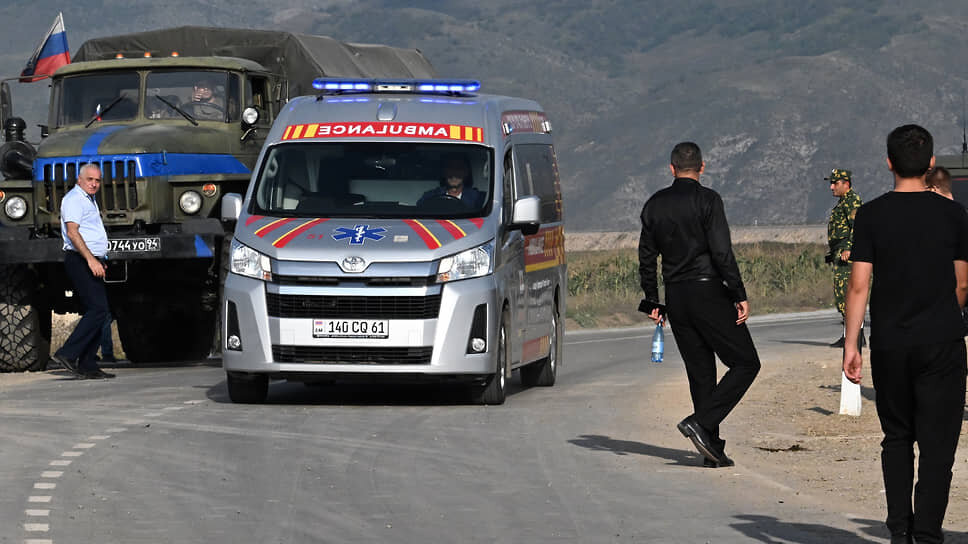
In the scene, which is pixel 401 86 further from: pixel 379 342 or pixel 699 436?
pixel 699 436

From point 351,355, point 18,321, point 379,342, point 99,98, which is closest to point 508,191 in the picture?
point 379,342

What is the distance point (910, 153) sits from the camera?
8305 millimetres

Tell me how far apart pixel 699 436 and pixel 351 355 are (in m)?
4.20

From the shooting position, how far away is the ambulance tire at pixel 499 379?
15586 millimetres

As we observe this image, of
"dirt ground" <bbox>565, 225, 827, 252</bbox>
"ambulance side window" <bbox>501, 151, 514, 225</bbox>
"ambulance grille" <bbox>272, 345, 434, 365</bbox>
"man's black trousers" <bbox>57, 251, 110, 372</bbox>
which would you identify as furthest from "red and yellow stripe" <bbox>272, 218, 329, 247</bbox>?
"dirt ground" <bbox>565, 225, 827, 252</bbox>

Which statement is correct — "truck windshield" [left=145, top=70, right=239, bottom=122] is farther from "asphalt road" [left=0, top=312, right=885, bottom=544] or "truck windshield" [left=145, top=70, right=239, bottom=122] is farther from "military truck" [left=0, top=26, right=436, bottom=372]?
"asphalt road" [left=0, top=312, right=885, bottom=544]

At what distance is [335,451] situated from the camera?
41.1 ft

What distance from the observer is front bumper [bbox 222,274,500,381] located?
14953 mm

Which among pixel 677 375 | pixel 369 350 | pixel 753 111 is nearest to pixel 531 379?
pixel 677 375

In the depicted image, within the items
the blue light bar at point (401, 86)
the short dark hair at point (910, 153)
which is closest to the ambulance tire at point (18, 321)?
the blue light bar at point (401, 86)

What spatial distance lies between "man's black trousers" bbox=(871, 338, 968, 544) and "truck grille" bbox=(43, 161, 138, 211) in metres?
12.7

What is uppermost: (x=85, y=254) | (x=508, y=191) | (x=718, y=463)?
(x=508, y=191)

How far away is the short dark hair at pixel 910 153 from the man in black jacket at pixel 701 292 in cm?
325

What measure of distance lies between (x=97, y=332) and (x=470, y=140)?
4.66 meters
